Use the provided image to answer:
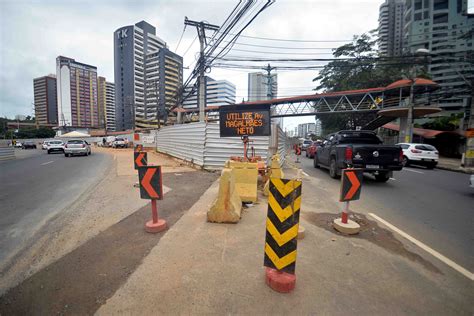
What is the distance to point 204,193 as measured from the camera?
6.07 metres

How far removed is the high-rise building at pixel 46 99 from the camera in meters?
71.7

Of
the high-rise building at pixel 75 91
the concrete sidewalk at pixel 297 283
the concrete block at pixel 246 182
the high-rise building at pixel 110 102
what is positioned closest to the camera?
the concrete sidewalk at pixel 297 283

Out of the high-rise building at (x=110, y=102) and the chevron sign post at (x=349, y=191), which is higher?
Answer: the high-rise building at (x=110, y=102)

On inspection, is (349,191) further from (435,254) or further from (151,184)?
(151,184)

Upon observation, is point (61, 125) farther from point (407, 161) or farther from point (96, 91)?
point (407, 161)

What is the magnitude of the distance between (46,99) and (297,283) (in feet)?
339

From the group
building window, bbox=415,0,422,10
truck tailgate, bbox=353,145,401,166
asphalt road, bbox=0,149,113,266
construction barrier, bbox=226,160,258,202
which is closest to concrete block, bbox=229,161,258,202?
construction barrier, bbox=226,160,258,202

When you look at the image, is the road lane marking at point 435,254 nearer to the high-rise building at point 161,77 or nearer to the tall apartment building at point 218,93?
the tall apartment building at point 218,93

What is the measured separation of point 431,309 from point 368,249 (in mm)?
1117

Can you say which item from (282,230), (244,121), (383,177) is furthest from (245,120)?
(383,177)

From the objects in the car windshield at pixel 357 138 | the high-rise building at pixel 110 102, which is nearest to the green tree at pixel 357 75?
the car windshield at pixel 357 138

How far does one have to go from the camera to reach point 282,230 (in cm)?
218

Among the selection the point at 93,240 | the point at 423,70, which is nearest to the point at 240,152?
the point at 93,240

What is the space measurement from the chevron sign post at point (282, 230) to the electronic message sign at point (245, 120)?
4.44 meters
